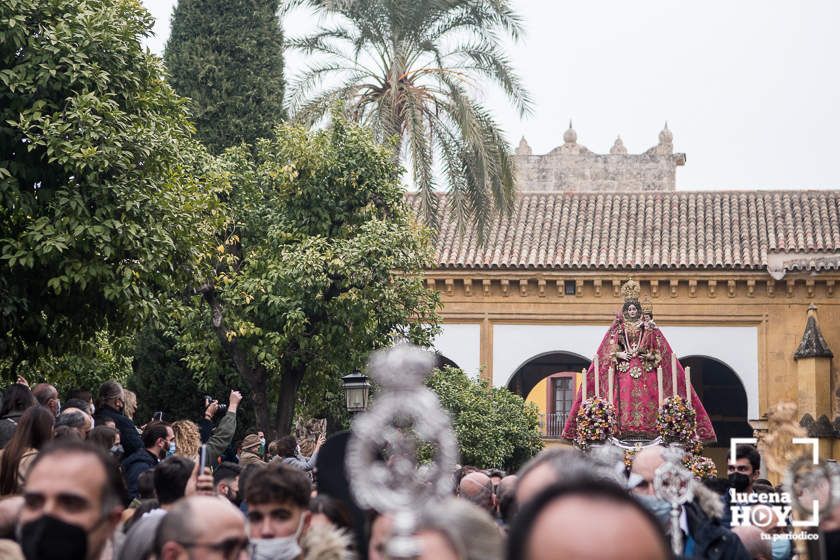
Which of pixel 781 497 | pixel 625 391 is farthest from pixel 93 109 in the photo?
pixel 781 497

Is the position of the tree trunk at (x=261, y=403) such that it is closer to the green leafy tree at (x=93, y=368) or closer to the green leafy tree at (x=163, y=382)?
the green leafy tree at (x=93, y=368)

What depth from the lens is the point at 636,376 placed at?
16188 millimetres

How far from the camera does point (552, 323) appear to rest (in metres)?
36.8

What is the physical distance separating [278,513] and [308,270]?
654 inches

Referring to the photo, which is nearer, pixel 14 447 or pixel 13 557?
pixel 13 557

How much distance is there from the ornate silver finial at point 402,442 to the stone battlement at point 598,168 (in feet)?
152

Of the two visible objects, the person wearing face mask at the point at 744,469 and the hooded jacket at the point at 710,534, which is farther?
the person wearing face mask at the point at 744,469

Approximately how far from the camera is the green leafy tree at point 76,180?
1501cm

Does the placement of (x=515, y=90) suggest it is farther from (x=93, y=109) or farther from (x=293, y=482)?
(x=293, y=482)

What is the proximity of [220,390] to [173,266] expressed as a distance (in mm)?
10458

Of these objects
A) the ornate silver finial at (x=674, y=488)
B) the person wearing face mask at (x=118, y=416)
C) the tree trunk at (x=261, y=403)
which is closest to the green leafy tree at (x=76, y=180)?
the person wearing face mask at (x=118, y=416)

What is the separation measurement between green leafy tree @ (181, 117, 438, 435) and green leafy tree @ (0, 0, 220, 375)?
225 inches

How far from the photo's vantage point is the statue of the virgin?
1577 cm

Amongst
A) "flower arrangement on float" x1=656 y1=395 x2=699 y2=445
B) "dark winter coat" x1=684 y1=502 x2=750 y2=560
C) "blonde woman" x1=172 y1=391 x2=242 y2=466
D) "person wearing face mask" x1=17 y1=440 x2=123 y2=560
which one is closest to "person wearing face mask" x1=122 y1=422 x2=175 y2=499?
"blonde woman" x1=172 y1=391 x2=242 y2=466
